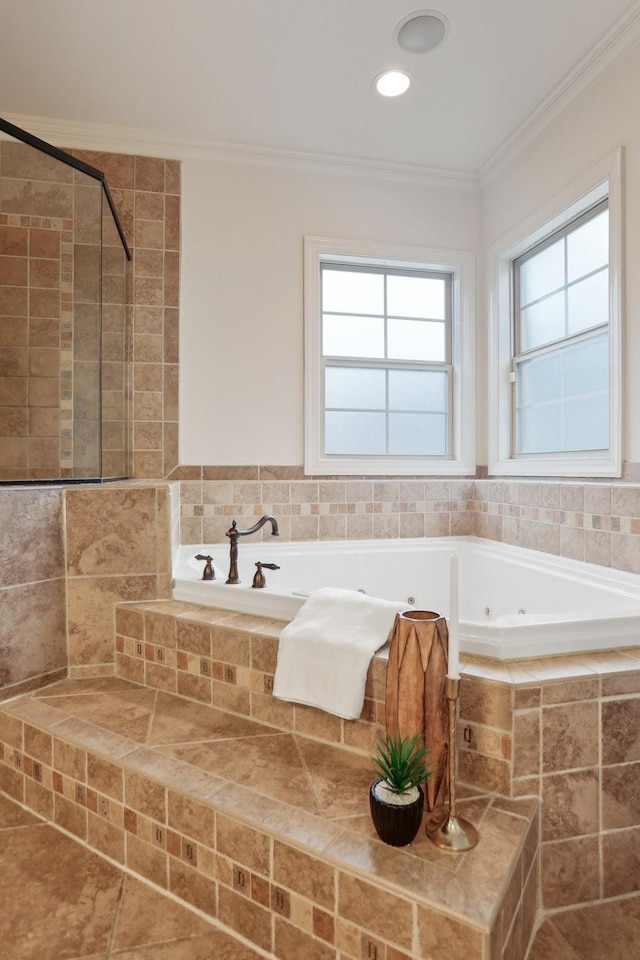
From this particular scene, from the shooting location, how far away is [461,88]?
2.23 meters

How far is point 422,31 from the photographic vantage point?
1.94 meters

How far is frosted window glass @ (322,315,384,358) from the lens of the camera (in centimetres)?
288

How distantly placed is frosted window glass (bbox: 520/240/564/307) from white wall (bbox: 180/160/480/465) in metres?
0.90

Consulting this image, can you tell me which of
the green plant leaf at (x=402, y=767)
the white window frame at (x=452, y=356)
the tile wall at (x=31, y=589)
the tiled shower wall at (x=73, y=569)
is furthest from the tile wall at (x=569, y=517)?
the tile wall at (x=31, y=589)

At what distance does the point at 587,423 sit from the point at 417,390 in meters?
1.00

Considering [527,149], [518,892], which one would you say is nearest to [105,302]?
[527,149]

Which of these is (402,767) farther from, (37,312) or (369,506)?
(37,312)

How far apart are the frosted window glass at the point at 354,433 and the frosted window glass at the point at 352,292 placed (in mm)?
596

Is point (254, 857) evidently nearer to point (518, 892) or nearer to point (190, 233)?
point (518, 892)

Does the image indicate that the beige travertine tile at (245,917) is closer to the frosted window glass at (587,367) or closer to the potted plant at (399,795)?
the potted plant at (399,795)

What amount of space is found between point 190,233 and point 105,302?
0.60 metres

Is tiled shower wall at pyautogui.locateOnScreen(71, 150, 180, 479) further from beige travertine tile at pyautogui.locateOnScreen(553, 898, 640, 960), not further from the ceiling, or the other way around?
beige travertine tile at pyautogui.locateOnScreen(553, 898, 640, 960)

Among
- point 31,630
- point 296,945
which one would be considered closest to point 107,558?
point 31,630

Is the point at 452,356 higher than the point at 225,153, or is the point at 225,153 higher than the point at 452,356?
the point at 225,153
